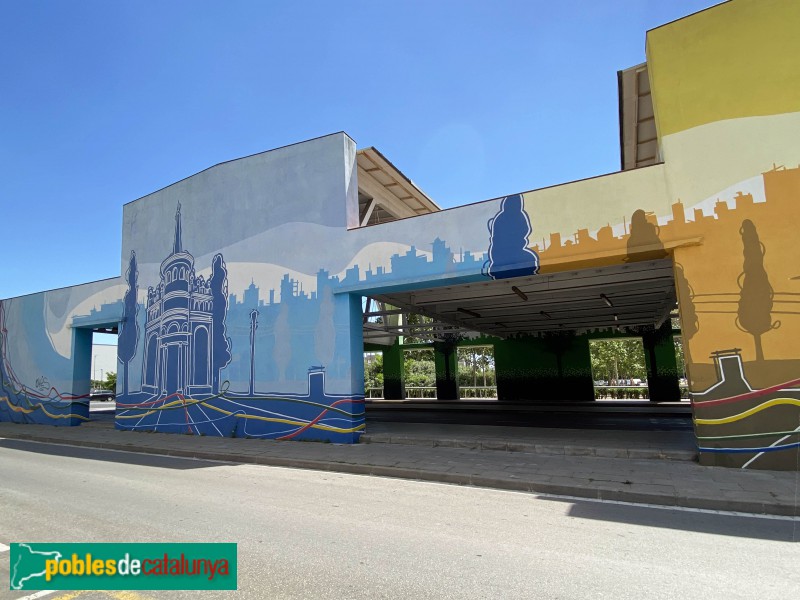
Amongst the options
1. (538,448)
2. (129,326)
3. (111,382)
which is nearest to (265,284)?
(129,326)

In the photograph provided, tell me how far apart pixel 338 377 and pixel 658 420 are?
11252 mm

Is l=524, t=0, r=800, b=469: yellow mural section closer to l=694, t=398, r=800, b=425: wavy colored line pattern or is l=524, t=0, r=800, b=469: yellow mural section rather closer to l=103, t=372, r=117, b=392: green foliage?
l=694, t=398, r=800, b=425: wavy colored line pattern

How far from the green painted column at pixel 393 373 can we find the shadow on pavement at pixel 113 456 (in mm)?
18956

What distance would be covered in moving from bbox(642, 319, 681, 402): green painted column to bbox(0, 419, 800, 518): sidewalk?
13.1m

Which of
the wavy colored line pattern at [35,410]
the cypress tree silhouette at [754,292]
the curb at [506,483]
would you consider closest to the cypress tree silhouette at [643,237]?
the cypress tree silhouette at [754,292]

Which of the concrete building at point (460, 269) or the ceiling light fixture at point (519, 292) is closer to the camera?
the concrete building at point (460, 269)

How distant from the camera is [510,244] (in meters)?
10.0

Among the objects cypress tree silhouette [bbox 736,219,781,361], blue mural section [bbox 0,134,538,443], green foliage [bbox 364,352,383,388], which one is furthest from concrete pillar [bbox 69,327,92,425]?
green foliage [bbox 364,352,383,388]

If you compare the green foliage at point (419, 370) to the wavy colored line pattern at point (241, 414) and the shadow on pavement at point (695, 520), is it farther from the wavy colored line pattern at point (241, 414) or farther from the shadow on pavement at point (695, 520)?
the shadow on pavement at point (695, 520)

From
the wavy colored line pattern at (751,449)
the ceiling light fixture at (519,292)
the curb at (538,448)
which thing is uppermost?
the ceiling light fixture at (519,292)

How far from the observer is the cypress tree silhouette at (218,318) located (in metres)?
13.8

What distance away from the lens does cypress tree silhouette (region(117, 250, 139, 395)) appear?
53.9 ft

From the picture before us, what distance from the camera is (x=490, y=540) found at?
4.89m

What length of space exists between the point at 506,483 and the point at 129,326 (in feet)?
50.0
